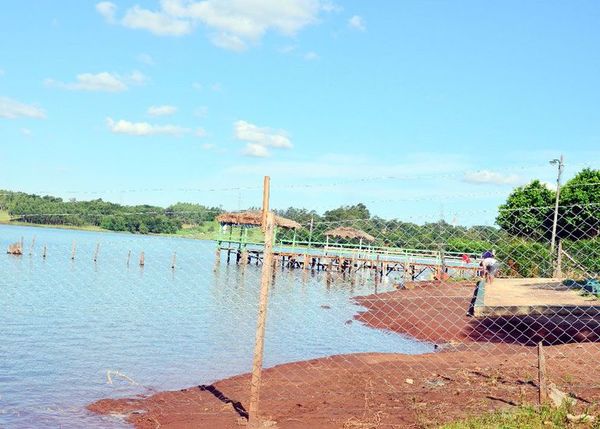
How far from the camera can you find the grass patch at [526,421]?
265 inches

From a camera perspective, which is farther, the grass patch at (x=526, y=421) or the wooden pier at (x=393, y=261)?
the wooden pier at (x=393, y=261)

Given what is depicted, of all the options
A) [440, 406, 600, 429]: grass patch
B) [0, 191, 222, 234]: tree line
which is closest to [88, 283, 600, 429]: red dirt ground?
[440, 406, 600, 429]: grass patch

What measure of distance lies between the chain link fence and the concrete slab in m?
0.06

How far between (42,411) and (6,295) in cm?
1855

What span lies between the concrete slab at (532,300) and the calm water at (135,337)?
268 cm

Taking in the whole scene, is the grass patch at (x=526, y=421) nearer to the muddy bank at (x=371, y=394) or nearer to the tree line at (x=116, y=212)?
the muddy bank at (x=371, y=394)

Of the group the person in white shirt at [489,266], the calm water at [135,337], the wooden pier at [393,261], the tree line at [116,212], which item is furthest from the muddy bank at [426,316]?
the wooden pier at [393,261]

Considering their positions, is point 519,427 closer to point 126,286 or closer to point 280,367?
point 280,367

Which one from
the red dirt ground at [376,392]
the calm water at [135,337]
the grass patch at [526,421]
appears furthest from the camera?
the calm water at [135,337]

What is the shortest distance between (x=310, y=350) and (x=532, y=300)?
7227 mm

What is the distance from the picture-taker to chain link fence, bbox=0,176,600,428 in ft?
30.0

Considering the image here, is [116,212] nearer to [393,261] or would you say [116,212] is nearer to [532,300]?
[393,261]

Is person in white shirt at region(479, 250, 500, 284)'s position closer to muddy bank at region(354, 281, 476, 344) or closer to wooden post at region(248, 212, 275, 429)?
muddy bank at region(354, 281, 476, 344)

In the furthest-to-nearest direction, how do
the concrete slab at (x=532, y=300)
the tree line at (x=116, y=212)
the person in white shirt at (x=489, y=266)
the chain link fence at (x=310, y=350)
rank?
the person in white shirt at (x=489, y=266) → the tree line at (x=116, y=212) → the concrete slab at (x=532, y=300) → the chain link fence at (x=310, y=350)
